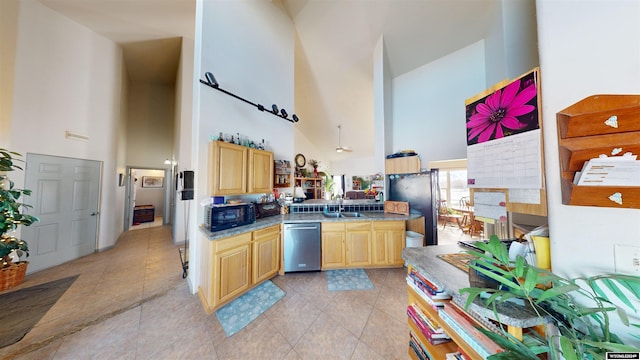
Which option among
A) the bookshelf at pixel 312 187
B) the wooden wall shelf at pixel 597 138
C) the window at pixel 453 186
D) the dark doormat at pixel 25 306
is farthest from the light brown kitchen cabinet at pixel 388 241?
the window at pixel 453 186

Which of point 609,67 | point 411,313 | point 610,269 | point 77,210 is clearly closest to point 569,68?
point 609,67

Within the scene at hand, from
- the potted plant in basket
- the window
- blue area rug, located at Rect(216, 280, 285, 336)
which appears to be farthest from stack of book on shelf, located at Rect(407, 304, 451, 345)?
the window

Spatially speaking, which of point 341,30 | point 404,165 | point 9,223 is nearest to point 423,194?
point 404,165

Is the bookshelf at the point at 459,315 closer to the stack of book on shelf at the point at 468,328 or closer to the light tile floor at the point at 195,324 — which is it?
the stack of book on shelf at the point at 468,328

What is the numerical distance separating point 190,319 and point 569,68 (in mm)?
3311

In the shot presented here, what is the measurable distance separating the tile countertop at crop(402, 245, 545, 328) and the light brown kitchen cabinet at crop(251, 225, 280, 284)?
71.8 inches

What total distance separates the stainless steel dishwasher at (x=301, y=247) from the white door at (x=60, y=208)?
3951 millimetres

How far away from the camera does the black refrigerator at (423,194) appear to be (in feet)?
10.8

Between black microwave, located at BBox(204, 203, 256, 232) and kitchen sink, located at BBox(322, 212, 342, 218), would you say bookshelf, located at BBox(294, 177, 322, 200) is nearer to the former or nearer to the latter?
kitchen sink, located at BBox(322, 212, 342, 218)

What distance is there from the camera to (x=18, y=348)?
5.04 feet

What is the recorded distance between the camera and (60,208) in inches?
124

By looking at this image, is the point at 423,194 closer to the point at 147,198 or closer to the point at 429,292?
the point at 429,292

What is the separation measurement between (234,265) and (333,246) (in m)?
1.42

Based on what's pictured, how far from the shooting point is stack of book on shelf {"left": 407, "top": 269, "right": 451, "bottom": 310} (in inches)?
43.9
